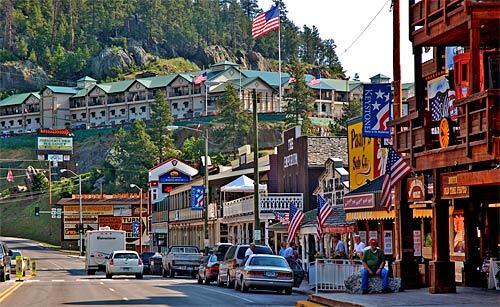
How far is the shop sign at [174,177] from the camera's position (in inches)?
4048

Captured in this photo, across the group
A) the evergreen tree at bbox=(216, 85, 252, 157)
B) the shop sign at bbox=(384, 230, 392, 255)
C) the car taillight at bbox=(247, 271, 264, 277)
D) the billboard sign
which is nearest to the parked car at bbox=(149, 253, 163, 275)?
the shop sign at bbox=(384, 230, 392, 255)

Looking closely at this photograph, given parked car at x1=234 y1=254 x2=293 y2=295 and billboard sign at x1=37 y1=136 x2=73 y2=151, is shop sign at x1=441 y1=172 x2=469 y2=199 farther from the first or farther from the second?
billboard sign at x1=37 y1=136 x2=73 y2=151

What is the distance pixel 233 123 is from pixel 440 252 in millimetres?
138515

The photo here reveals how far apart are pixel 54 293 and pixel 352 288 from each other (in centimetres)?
1262

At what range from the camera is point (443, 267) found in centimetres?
2534

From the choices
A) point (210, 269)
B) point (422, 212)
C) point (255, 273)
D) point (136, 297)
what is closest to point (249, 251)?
point (255, 273)

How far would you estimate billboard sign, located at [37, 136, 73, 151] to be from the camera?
536 feet

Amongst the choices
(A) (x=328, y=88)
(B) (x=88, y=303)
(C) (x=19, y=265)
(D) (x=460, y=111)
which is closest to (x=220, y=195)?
(C) (x=19, y=265)

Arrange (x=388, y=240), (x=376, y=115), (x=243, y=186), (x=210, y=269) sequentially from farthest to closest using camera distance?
1. (x=243, y=186)
2. (x=210, y=269)
3. (x=388, y=240)
4. (x=376, y=115)

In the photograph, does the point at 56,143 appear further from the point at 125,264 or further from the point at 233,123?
the point at 125,264

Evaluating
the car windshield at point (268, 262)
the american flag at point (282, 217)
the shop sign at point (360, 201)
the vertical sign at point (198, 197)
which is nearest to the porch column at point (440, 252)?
the car windshield at point (268, 262)

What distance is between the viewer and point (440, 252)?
2548cm

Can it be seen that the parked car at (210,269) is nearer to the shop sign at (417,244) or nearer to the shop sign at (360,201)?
the shop sign at (360,201)

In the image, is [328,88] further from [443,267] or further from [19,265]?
[443,267]
